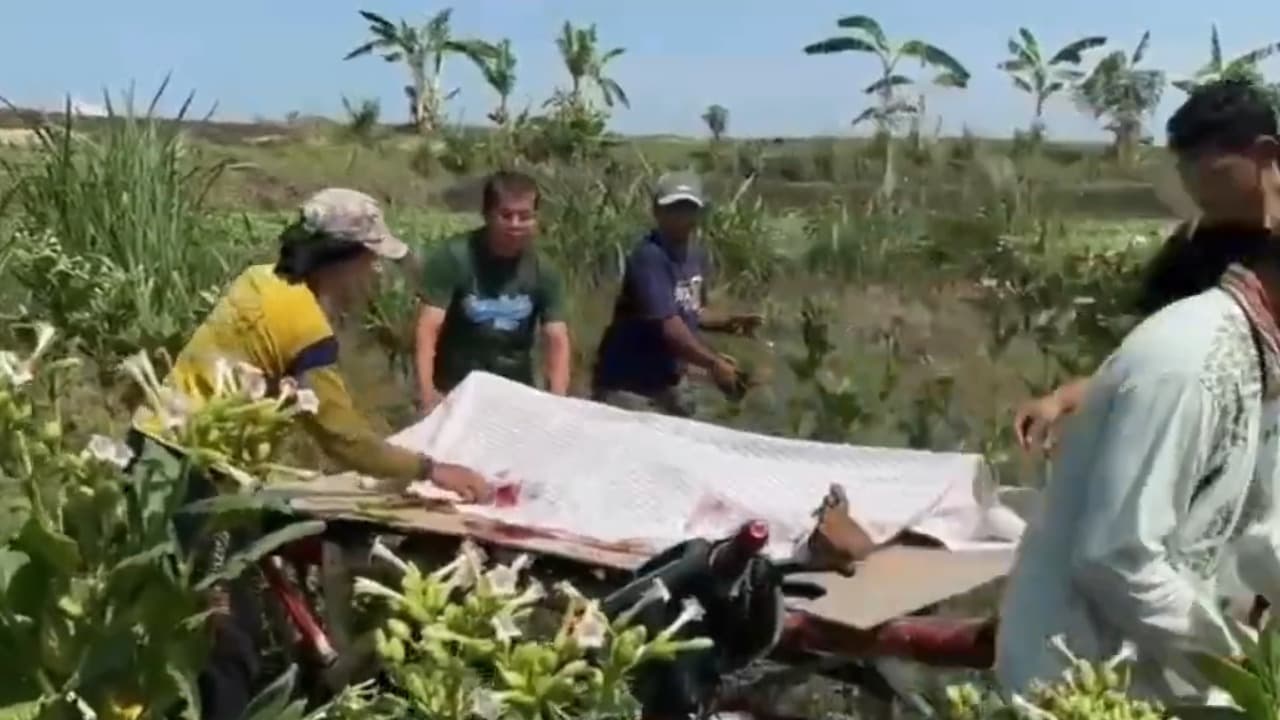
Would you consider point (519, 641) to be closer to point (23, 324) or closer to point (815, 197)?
point (23, 324)

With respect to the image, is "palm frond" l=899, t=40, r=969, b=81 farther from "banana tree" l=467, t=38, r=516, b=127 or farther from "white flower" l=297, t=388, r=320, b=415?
"white flower" l=297, t=388, r=320, b=415

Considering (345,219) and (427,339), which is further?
Answer: (427,339)

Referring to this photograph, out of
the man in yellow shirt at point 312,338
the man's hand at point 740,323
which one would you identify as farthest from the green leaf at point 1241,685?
the man's hand at point 740,323

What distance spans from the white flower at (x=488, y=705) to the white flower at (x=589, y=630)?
9 centimetres

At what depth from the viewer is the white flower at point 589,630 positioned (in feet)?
6.90

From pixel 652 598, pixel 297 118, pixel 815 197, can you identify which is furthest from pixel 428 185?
pixel 652 598

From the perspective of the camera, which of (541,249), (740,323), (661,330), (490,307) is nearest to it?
(490,307)

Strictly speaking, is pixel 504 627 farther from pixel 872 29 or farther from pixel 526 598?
pixel 872 29

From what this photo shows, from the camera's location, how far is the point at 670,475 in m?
5.00

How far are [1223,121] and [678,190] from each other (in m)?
4.73

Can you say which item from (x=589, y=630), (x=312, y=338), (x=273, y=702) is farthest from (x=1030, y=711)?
(x=312, y=338)

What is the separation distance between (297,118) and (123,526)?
63.3 feet

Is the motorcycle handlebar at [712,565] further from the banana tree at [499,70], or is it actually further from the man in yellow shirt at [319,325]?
the banana tree at [499,70]

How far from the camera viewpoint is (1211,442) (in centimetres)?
283
